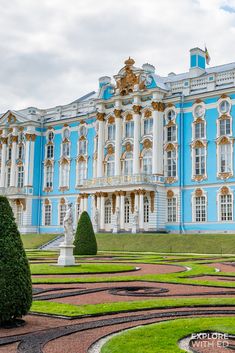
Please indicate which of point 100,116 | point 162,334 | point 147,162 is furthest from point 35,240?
point 162,334

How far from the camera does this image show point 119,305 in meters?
9.86

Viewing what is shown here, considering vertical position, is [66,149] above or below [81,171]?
above

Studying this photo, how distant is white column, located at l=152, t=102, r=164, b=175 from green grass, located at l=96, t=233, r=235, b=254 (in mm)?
7873

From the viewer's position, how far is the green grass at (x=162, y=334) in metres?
6.39

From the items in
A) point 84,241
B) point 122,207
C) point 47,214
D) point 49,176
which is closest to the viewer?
point 84,241

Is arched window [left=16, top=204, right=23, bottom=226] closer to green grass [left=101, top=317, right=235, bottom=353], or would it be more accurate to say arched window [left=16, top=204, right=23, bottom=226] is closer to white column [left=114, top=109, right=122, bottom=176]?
white column [left=114, top=109, right=122, bottom=176]

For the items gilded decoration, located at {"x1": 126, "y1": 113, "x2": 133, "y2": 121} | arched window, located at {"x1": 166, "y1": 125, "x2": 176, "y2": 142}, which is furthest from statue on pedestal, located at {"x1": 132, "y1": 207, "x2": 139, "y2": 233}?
gilded decoration, located at {"x1": 126, "y1": 113, "x2": 133, "y2": 121}

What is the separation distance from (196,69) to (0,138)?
2415 cm

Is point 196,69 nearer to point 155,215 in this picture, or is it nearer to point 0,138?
point 155,215

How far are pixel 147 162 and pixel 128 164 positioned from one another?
7.36ft

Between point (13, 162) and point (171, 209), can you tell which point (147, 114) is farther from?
point (13, 162)

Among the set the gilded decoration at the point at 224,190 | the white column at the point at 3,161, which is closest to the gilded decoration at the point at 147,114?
the gilded decoration at the point at 224,190

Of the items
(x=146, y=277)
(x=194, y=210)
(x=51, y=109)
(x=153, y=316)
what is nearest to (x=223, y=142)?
(x=194, y=210)

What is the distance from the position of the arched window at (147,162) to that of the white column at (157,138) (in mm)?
872
